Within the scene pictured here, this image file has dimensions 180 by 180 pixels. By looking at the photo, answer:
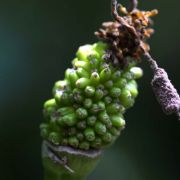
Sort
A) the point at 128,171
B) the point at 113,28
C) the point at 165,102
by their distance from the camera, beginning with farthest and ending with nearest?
the point at 128,171 < the point at 113,28 < the point at 165,102

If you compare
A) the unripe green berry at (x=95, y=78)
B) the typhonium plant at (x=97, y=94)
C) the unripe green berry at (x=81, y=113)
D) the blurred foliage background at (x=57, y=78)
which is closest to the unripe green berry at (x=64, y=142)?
the typhonium plant at (x=97, y=94)

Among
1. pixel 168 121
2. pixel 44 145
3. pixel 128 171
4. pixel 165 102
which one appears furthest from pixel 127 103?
pixel 168 121

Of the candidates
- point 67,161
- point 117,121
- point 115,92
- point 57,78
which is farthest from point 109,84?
point 57,78

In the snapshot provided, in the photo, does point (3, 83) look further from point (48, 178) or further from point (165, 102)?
point (165, 102)

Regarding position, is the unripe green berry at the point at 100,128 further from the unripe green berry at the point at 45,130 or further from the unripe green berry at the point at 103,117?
the unripe green berry at the point at 45,130

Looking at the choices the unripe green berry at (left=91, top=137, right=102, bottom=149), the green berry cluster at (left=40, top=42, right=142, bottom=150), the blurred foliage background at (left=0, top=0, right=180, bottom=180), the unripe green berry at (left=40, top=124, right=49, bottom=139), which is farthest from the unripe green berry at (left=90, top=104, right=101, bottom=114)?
the blurred foliage background at (left=0, top=0, right=180, bottom=180)
